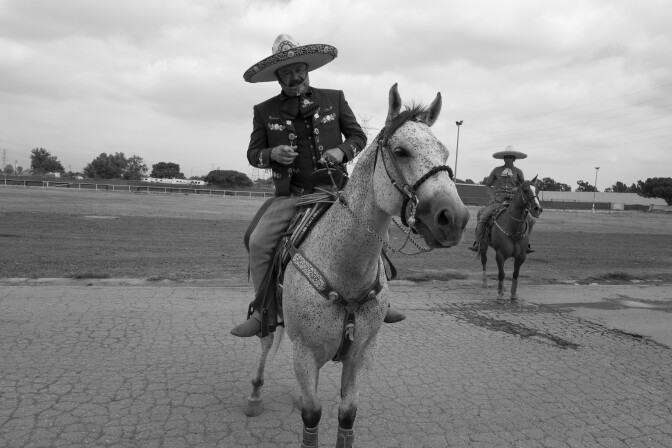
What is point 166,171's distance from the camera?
11894 cm

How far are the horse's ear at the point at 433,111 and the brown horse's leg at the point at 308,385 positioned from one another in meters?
1.58

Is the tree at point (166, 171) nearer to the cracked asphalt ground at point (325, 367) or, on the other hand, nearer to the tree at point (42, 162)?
the tree at point (42, 162)

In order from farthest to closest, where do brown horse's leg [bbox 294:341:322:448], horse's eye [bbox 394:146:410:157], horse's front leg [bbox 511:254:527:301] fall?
horse's front leg [bbox 511:254:527:301] < brown horse's leg [bbox 294:341:322:448] < horse's eye [bbox 394:146:410:157]

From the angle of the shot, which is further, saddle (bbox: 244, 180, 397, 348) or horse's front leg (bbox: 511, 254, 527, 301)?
horse's front leg (bbox: 511, 254, 527, 301)

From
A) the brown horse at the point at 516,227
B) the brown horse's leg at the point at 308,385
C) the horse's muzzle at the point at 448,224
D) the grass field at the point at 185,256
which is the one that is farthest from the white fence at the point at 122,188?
the horse's muzzle at the point at 448,224

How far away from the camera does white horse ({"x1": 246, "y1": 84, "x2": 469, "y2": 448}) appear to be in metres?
2.29

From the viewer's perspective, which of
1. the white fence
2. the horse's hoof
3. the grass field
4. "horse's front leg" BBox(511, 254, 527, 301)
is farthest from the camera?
the white fence

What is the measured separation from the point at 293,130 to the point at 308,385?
1.82 meters

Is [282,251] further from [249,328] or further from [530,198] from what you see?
[530,198]

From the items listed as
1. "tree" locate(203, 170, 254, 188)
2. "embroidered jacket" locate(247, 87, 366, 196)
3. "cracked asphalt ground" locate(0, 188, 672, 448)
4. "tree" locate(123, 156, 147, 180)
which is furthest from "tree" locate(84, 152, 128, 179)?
"embroidered jacket" locate(247, 87, 366, 196)

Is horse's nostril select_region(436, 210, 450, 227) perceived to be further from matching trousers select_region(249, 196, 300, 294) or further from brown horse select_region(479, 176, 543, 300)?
brown horse select_region(479, 176, 543, 300)

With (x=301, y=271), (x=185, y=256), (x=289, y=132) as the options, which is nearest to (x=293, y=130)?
(x=289, y=132)

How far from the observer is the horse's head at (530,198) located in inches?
367

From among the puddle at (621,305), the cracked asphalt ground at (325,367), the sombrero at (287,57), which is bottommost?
the cracked asphalt ground at (325,367)
